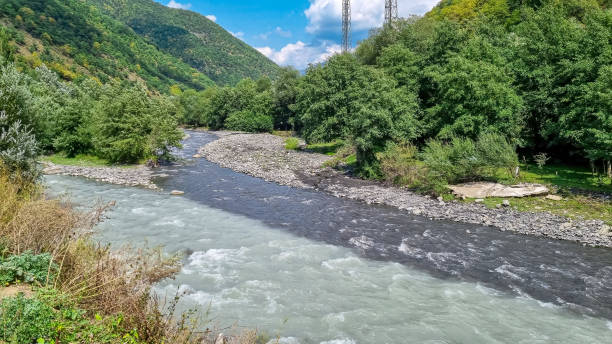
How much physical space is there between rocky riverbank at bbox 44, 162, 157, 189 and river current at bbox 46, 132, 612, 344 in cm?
592

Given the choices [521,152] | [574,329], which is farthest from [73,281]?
[521,152]

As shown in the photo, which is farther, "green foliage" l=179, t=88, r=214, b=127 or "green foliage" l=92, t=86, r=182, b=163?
"green foliage" l=179, t=88, r=214, b=127

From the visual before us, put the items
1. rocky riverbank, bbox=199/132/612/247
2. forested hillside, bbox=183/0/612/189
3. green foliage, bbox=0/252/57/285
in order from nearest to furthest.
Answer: green foliage, bbox=0/252/57/285
rocky riverbank, bbox=199/132/612/247
forested hillside, bbox=183/0/612/189

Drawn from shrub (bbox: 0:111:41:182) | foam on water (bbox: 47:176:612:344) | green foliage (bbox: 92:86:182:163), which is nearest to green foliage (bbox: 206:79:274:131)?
green foliage (bbox: 92:86:182:163)

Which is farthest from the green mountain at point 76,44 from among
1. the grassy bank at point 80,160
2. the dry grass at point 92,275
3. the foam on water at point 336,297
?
the dry grass at point 92,275

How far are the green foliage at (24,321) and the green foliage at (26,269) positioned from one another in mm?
1778

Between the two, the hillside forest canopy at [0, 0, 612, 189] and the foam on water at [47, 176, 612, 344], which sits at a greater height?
the hillside forest canopy at [0, 0, 612, 189]

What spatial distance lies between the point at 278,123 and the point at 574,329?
86721 millimetres

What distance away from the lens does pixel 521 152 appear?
37938 mm

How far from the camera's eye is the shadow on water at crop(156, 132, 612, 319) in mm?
14719

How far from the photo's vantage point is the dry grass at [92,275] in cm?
745

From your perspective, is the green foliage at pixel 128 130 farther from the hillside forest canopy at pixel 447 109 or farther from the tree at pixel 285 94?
the tree at pixel 285 94

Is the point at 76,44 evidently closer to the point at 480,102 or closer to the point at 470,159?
the point at 480,102

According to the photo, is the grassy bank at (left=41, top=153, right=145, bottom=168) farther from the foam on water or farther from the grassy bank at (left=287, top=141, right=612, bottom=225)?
the grassy bank at (left=287, top=141, right=612, bottom=225)
